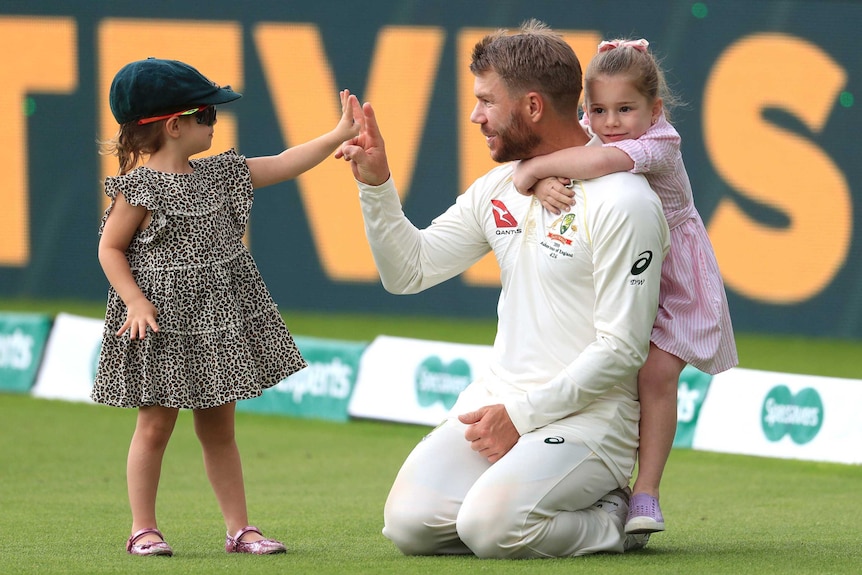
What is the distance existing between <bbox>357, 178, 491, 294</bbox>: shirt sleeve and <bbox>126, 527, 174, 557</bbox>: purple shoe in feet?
2.91

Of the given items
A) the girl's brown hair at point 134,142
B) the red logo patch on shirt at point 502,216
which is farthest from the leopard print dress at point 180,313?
the red logo patch on shirt at point 502,216

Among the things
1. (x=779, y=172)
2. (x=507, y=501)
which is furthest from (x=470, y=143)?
(x=507, y=501)

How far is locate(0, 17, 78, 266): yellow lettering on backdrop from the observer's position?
9766mm

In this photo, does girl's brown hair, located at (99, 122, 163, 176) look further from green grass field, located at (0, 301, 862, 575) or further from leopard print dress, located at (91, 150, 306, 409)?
Result: green grass field, located at (0, 301, 862, 575)

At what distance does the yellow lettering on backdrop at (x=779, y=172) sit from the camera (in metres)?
9.05

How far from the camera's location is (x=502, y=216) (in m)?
3.57

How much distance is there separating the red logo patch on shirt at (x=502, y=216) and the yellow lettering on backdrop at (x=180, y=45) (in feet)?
20.8

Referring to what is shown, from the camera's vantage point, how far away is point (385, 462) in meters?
5.85

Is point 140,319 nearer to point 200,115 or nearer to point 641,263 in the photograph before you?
point 200,115

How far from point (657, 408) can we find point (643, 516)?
278mm

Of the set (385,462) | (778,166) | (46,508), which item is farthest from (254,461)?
(778,166)

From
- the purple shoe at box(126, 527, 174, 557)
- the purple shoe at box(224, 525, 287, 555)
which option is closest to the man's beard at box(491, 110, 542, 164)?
the purple shoe at box(224, 525, 287, 555)

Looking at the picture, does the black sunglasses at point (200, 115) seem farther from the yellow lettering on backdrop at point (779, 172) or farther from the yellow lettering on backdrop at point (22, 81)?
the yellow lettering on backdrop at point (22, 81)

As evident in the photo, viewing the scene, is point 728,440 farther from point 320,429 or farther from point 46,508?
point 46,508
